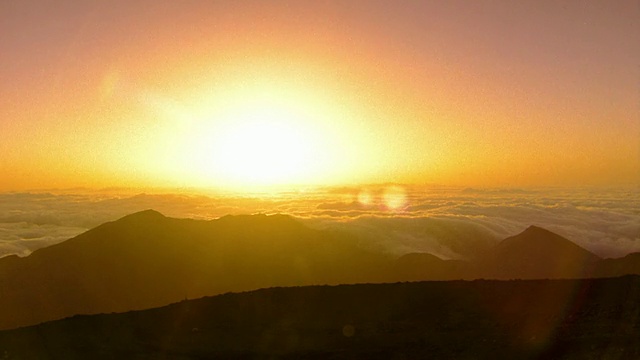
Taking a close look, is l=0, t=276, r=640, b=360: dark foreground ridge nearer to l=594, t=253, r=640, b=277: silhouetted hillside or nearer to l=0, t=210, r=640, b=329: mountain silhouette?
l=0, t=210, r=640, b=329: mountain silhouette

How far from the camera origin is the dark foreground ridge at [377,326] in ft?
126

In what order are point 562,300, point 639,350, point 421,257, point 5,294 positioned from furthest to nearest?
point 421,257
point 5,294
point 562,300
point 639,350

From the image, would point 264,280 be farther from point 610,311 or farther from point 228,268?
point 610,311

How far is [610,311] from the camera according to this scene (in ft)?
152

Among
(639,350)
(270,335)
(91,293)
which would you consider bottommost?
(91,293)

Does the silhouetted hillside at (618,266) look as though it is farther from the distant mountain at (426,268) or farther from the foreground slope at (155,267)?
the foreground slope at (155,267)

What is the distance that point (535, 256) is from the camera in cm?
17988

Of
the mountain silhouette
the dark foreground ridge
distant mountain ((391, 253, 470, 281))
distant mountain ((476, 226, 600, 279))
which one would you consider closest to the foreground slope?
the mountain silhouette

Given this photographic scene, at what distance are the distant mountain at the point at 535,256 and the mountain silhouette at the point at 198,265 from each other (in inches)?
15.6

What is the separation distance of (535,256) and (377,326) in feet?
479

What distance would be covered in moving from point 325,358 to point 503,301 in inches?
1110

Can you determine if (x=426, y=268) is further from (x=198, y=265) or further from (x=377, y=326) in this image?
(x=377, y=326)

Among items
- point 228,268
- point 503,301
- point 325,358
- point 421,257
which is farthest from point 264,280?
point 325,358

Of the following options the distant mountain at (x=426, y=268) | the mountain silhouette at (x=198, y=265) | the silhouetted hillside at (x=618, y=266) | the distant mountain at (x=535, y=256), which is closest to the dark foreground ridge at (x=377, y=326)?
the mountain silhouette at (x=198, y=265)
